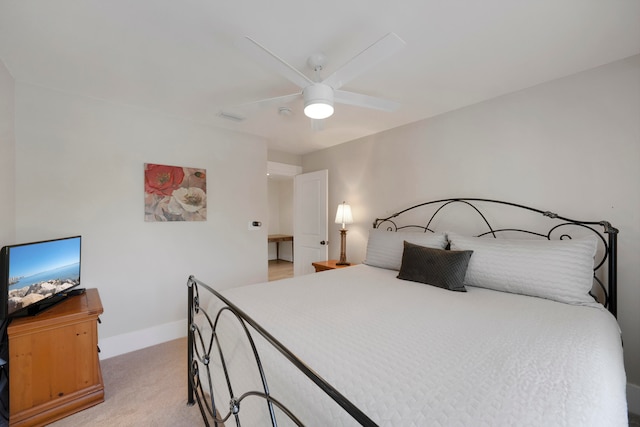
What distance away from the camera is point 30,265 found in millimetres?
1779

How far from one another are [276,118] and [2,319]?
2575 millimetres

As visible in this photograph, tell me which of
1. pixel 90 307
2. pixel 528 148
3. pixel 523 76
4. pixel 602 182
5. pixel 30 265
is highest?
pixel 523 76

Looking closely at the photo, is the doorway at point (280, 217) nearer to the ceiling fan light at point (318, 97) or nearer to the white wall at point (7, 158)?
the white wall at point (7, 158)

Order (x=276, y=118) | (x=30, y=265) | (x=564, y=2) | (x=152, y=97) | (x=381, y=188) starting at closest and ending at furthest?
(x=564, y=2) → (x=30, y=265) → (x=152, y=97) → (x=276, y=118) → (x=381, y=188)

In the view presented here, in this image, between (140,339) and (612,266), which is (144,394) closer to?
(140,339)

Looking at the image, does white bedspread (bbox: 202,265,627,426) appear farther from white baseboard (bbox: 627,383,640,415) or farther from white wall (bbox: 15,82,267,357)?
white wall (bbox: 15,82,267,357)

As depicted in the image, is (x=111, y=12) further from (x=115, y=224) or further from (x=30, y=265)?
(x=115, y=224)

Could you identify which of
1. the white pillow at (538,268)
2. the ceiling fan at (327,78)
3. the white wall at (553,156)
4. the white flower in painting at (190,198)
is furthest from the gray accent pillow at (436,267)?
the white flower in painting at (190,198)

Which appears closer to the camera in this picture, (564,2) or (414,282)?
(564,2)

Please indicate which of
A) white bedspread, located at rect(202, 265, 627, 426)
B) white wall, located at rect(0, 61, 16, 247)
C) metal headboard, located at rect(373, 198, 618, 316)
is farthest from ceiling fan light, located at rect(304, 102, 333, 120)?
white wall, located at rect(0, 61, 16, 247)

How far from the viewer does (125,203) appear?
8.65 ft

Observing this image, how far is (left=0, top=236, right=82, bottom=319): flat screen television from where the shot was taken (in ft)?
5.35

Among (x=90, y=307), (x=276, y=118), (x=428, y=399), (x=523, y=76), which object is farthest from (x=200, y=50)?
(x=523, y=76)

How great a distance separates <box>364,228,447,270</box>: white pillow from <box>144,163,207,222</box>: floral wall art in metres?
1.97
